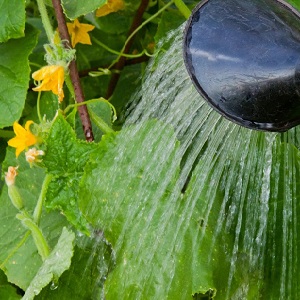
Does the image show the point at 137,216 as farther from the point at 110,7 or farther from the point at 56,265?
the point at 110,7

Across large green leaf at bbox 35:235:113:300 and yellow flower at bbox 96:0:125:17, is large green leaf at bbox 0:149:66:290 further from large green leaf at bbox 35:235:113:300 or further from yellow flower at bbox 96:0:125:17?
yellow flower at bbox 96:0:125:17

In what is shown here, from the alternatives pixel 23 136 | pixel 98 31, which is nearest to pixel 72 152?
pixel 23 136

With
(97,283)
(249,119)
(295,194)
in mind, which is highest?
(249,119)

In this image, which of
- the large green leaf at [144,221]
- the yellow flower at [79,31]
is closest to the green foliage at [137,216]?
the large green leaf at [144,221]

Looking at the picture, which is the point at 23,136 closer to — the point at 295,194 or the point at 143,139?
the point at 143,139

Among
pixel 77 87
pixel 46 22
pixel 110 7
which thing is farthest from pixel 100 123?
pixel 110 7

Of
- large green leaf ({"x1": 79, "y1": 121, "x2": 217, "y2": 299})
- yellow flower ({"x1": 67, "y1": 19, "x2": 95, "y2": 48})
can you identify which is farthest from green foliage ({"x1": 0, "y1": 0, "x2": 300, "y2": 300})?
yellow flower ({"x1": 67, "y1": 19, "x2": 95, "y2": 48})
